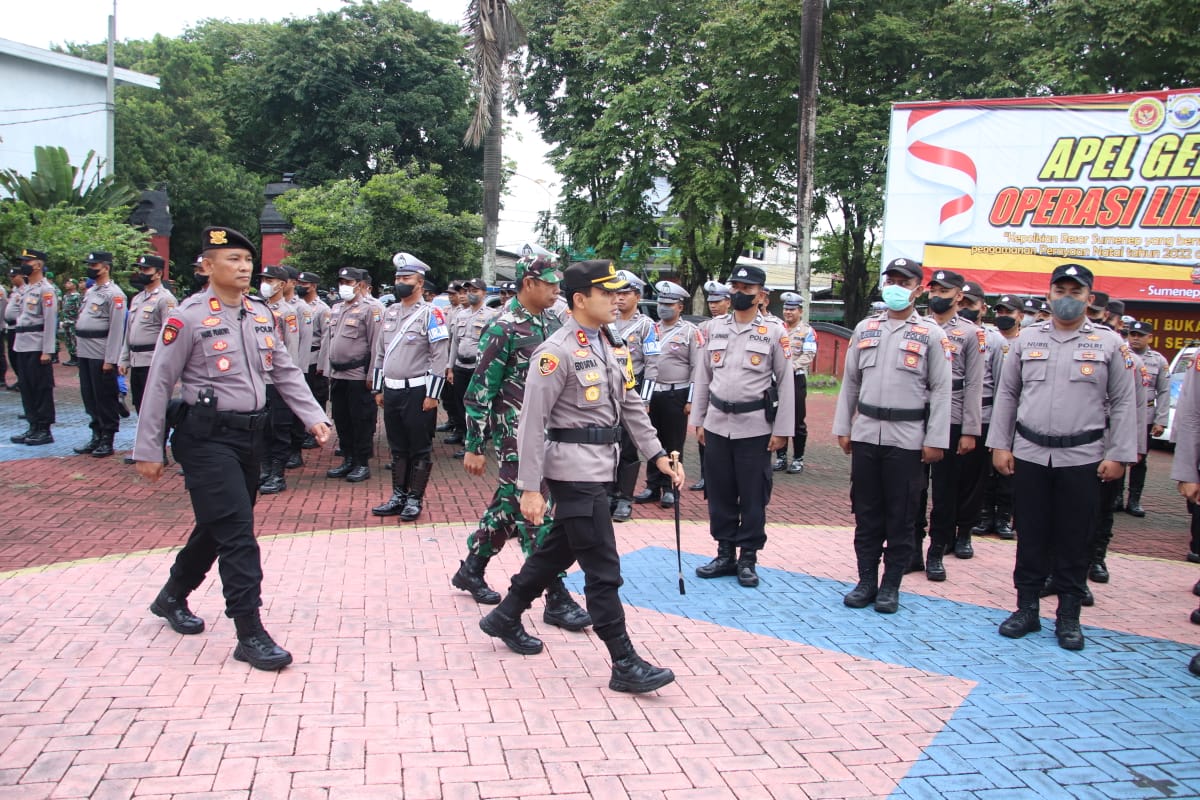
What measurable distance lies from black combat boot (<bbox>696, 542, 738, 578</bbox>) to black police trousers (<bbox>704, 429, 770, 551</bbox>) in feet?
0.26

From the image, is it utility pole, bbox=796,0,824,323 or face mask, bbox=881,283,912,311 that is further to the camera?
utility pole, bbox=796,0,824,323

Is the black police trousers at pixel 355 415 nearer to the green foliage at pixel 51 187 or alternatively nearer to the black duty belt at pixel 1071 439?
the black duty belt at pixel 1071 439

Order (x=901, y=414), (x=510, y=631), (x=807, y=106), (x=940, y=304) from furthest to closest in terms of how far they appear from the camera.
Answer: (x=807, y=106) → (x=940, y=304) → (x=901, y=414) → (x=510, y=631)

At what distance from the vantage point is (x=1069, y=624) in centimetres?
532

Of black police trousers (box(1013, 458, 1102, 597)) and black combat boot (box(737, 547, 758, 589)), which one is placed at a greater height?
black police trousers (box(1013, 458, 1102, 597))

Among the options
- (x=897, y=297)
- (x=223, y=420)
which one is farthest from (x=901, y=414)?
(x=223, y=420)

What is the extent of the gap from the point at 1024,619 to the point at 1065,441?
108cm

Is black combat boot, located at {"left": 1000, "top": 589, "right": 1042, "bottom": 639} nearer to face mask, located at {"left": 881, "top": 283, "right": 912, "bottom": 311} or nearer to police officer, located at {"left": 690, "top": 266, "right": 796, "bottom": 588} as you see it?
police officer, located at {"left": 690, "top": 266, "right": 796, "bottom": 588}

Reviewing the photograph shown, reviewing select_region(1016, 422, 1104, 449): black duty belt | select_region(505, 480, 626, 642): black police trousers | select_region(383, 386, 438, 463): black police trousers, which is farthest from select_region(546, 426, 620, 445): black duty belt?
select_region(383, 386, 438, 463): black police trousers

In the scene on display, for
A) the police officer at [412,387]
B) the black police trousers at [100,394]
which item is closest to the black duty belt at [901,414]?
the police officer at [412,387]

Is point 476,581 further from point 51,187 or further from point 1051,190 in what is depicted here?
point 51,187

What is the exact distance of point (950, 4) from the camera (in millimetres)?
23891

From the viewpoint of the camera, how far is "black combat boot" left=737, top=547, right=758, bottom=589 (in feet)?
20.6

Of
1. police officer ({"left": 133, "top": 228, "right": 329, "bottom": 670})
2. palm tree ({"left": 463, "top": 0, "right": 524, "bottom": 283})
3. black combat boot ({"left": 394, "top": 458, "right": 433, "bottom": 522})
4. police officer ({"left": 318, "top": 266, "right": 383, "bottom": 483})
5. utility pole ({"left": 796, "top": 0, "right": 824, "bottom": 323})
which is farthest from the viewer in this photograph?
palm tree ({"left": 463, "top": 0, "right": 524, "bottom": 283})
